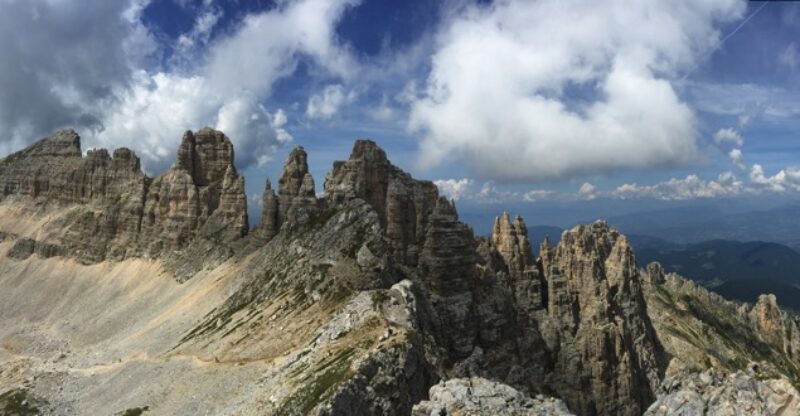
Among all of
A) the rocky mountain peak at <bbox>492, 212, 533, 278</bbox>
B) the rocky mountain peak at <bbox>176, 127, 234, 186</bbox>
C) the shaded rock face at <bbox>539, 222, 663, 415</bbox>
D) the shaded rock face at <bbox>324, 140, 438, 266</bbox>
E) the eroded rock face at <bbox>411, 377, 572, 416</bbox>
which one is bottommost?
the shaded rock face at <bbox>539, 222, 663, 415</bbox>

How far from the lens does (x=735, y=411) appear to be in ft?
109

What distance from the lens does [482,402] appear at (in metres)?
40.6

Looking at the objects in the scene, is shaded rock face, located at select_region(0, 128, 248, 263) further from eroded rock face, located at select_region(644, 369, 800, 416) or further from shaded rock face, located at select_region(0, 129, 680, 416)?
eroded rock face, located at select_region(644, 369, 800, 416)

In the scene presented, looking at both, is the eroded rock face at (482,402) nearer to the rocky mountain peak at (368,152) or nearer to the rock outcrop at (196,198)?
the rocky mountain peak at (368,152)

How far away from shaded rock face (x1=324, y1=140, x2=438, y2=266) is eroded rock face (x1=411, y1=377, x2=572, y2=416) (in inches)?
2967

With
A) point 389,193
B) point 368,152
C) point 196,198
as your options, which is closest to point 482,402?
point 389,193

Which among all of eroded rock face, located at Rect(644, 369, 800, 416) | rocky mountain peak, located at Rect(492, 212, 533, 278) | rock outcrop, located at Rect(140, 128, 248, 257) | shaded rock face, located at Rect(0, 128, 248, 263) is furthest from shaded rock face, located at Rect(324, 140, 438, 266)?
eroded rock face, located at Rect(644, 369, 800, 416)

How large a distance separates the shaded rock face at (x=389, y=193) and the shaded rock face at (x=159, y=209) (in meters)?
35.8

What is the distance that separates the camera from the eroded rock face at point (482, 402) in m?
39.7

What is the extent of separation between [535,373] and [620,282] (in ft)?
180

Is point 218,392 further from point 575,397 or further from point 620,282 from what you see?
point 620,282

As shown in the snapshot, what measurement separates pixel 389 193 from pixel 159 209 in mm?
83819

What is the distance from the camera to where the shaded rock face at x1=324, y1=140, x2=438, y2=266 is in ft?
393

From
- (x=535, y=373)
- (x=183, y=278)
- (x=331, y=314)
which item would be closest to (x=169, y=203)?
(x=183, y=278)
